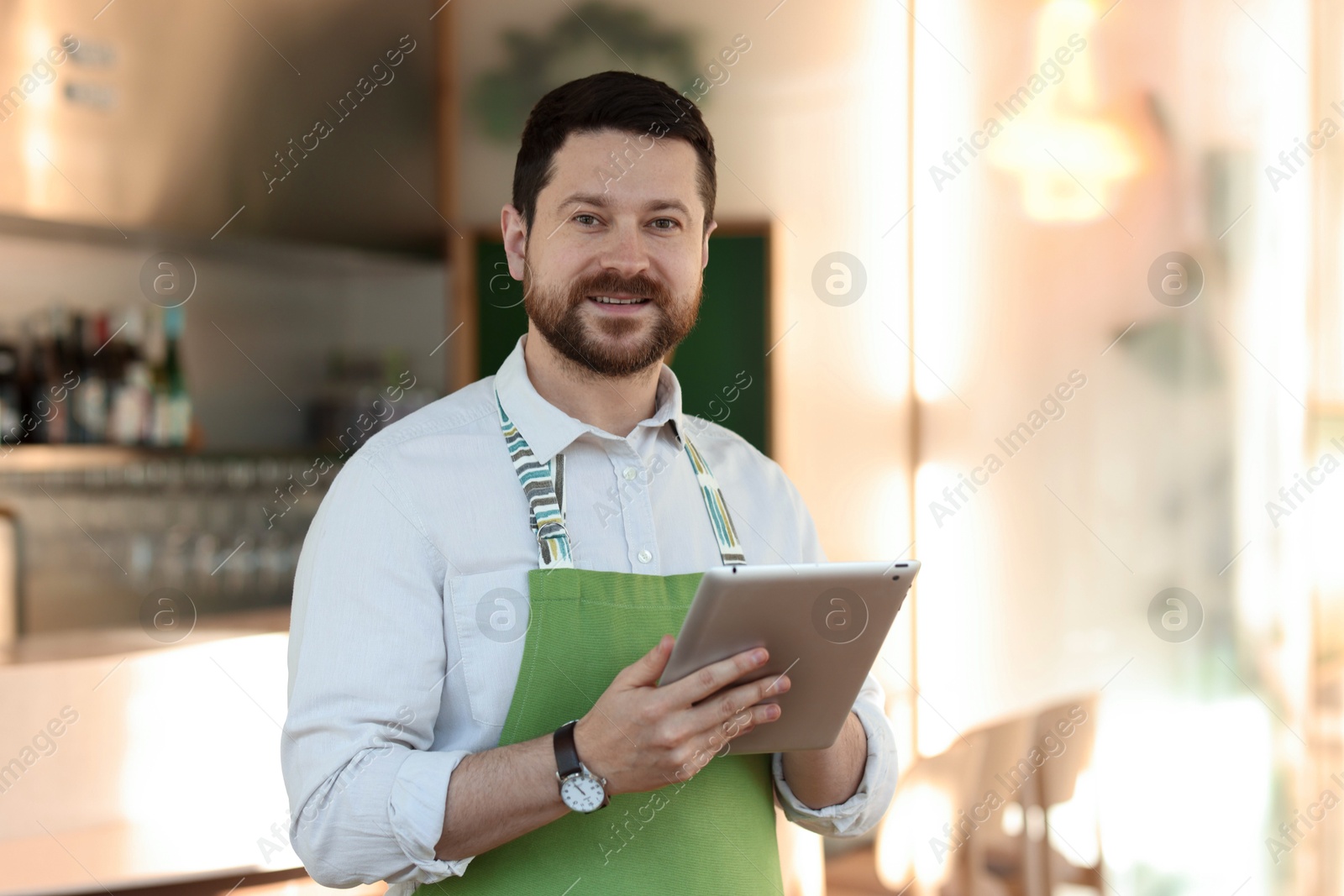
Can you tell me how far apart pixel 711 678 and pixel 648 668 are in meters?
0.05

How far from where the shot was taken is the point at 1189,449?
2586 millimetres

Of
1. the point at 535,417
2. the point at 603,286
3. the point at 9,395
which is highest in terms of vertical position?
the point at 9,395

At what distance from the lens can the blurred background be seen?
247 centimetres

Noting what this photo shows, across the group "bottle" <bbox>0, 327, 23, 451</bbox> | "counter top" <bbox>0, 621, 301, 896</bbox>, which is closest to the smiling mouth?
"counter top" <bbox>0, 621, 301, 896</bbox>

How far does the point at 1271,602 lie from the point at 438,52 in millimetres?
2482

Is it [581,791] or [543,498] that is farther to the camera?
[543,498]

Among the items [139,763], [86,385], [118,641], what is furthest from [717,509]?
[86,385]

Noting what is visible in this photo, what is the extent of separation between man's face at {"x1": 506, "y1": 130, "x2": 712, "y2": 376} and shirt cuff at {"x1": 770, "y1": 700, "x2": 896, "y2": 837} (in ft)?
1.34

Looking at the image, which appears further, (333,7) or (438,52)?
(438,52)

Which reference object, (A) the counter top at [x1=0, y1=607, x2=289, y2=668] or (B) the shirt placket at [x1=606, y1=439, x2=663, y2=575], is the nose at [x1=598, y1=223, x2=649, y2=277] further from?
(A) the counter top at [x1=0, y1=607, x2=289, y2=668]

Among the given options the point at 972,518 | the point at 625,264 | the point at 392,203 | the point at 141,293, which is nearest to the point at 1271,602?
the point at 972,518

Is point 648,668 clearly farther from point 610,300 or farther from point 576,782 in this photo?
point 610,300

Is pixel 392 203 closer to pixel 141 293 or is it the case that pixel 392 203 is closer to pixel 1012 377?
pixel 141 293

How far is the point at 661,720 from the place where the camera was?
2.98 ft
